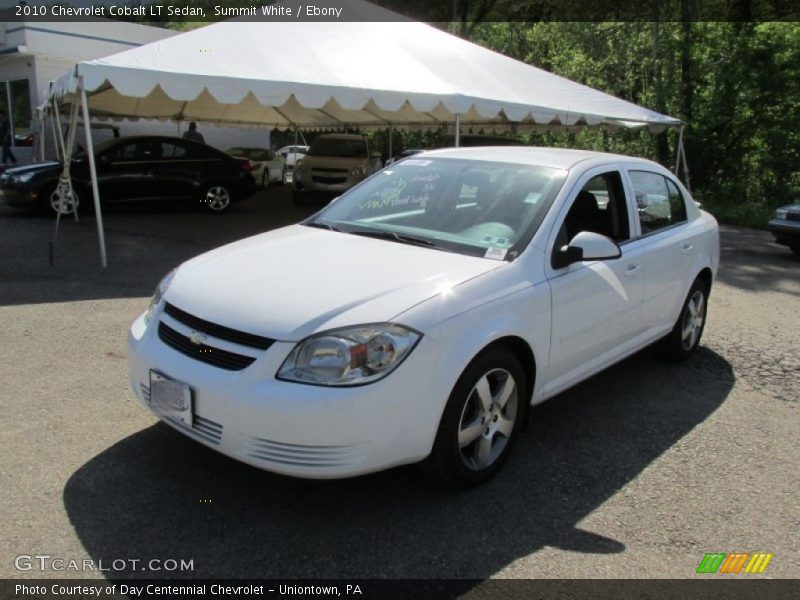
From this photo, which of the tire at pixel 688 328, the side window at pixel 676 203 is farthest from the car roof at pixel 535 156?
the tire at pixel 688 328

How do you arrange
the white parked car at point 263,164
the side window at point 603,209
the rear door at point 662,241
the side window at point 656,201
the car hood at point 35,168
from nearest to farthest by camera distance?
the side window at point 603,209 → the rear door at point 662,241 → the side window at point 656,201 → the car hood at point 35,168 → the white parked car at point 263,164

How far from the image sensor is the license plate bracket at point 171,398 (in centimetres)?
300

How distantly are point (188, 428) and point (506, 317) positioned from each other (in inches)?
61.9

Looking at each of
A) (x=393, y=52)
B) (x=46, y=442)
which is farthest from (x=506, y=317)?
(x=393, y=52)

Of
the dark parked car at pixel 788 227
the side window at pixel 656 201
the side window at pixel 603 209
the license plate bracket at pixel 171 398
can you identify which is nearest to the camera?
the license plate bracket at pixel 171 398

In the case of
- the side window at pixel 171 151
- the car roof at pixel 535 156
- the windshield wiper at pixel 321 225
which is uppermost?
the side window at pixel 171 151

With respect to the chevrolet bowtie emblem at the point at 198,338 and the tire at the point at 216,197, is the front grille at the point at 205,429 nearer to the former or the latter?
the chevrolet bowtie emblem at the point at 198,338

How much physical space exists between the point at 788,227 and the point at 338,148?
10.0 meters

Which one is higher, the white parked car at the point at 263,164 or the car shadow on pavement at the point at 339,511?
the white parked car at the point at 263,164

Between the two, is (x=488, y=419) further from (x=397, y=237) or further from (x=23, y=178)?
(x=23, y=178)

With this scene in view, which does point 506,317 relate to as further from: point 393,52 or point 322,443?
point 393,52

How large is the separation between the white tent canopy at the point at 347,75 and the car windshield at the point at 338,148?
12.1ft

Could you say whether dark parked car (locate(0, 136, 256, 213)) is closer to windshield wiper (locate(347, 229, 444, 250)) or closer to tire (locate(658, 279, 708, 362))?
windshield wiper (locate(347, 229, 444, 250))

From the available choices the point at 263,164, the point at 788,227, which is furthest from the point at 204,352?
the point at 263,164
